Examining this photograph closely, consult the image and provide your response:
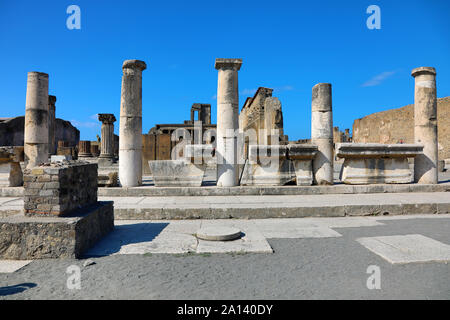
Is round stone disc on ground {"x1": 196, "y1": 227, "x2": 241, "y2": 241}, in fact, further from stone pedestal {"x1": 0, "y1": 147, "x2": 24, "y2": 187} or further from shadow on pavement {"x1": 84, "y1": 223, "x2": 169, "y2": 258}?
stone pedestal {"x1": 0, "y1": 147, "x2": 24, "y2": 187}

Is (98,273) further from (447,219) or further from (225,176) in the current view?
(447,219)

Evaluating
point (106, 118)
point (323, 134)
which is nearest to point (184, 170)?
point (323, 134)

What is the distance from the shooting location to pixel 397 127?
2584 cm

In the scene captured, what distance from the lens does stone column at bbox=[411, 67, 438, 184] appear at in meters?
8.15

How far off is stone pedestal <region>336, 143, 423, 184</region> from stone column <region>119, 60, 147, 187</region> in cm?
570

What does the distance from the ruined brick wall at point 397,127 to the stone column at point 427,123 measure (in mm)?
17351

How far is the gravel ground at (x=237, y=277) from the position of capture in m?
2.42

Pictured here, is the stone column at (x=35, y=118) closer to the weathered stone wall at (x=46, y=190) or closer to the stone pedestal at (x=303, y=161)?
the weathered stone wall at (x=46, y=190)

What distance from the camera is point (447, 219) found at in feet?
17.4

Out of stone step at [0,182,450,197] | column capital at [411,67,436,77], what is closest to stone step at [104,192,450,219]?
stone step at [0,182,450,197]

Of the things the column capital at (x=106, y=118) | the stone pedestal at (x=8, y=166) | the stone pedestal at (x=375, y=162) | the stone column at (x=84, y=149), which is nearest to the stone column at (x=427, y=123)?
the stone pedestal at (x=375, y=162)

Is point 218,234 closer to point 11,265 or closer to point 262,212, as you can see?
point 262,212

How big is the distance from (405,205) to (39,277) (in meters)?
6.46

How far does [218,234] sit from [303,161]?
4.42 metres
